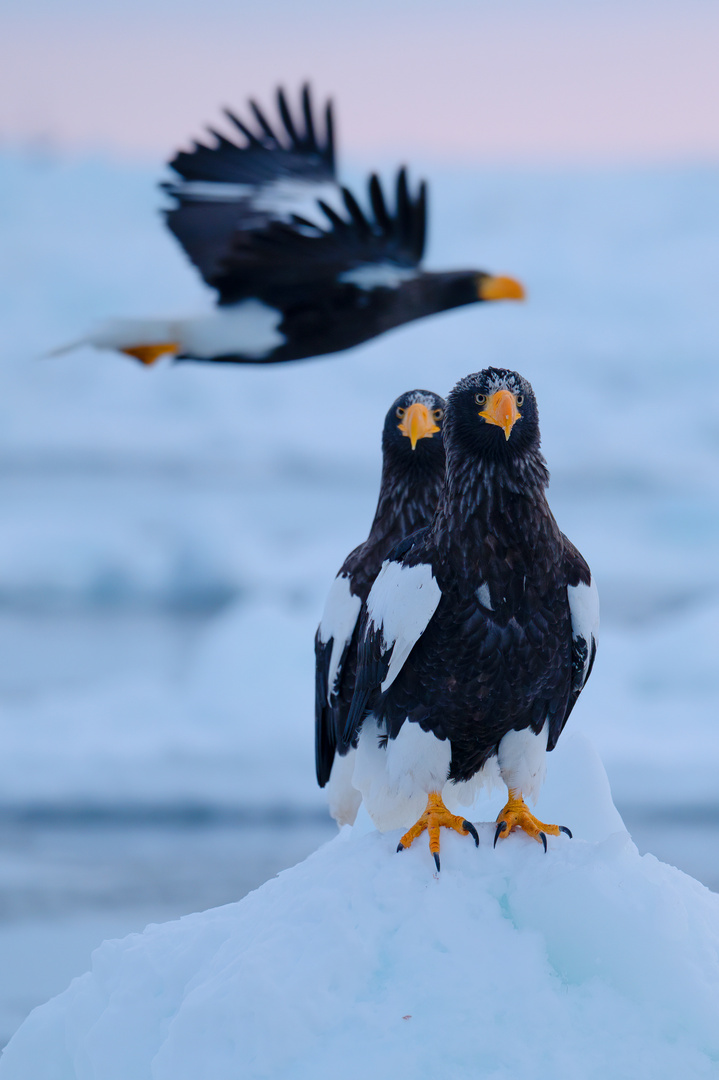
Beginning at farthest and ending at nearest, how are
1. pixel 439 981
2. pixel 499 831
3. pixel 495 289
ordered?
pixel 495 289 < pixel 499 831 < pixel 439 981

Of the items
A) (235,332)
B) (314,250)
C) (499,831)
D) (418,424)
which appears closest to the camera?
(499,831)

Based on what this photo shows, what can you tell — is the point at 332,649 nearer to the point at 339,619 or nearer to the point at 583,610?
the point at 339,619

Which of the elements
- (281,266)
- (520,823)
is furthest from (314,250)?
(520,823)

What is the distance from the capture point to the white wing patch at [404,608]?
2.32 m

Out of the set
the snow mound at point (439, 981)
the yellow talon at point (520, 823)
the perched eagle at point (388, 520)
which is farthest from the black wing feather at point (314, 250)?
the snow mound at point (439, 981)

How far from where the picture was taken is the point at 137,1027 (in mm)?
2330

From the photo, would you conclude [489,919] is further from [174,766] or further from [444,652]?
[174,766]

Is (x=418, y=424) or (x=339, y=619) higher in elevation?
(x=418, y=424)

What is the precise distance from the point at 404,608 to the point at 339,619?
0.56 m

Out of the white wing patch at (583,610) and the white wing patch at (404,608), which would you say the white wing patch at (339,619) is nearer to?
the white wing patch at (404,608)

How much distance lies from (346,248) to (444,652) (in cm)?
268

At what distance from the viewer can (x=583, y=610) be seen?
241cm

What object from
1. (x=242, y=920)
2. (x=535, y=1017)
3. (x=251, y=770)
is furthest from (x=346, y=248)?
(x=251, y=770)

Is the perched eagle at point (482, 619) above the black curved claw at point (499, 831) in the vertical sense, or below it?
above
